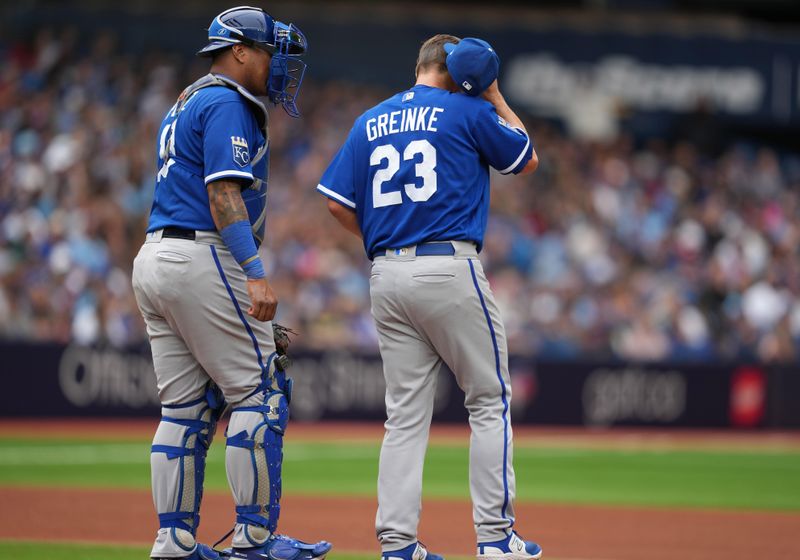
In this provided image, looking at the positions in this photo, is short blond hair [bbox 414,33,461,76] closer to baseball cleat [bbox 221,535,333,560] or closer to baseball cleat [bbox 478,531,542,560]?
baseball cleat [bbox 478,531,542,560]

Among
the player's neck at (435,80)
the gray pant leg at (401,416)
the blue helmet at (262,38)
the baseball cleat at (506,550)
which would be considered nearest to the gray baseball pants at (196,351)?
the gray pant leg at (401,416)

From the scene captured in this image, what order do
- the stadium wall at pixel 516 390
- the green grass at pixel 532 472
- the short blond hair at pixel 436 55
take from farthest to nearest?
the stadium wall at pixel 516 390, the green grass at pixel 532 472, the short blond hair at pixel 436 55

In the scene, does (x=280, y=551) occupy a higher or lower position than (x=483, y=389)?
lower

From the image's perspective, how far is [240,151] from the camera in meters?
6.05

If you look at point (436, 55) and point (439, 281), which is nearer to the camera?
point (439, 281)

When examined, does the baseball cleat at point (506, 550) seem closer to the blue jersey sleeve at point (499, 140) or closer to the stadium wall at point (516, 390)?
the blue jersey sleeve at point (499, 140)

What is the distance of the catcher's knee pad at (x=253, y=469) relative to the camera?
611 cm

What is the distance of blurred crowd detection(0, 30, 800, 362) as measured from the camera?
17672 mm

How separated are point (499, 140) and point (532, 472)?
25.2ft

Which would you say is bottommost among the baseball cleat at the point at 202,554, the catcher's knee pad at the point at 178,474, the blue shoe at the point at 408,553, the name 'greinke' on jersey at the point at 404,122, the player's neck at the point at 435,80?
the baseball cleat at the point at 202,554

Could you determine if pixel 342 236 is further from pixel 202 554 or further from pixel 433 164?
pixel 202 554

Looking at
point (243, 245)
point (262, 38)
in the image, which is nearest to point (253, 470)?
point (243, 245)

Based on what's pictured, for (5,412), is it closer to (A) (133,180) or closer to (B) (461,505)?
(A) (133,180)

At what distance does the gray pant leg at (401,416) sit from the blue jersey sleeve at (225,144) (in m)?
0.85
